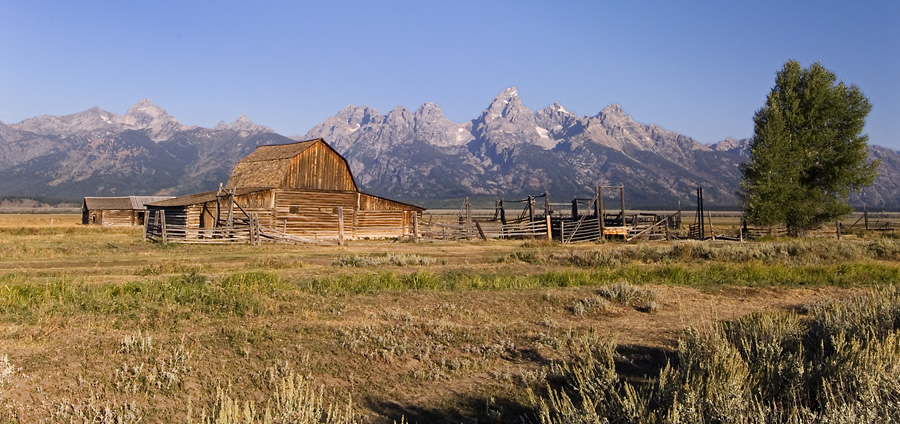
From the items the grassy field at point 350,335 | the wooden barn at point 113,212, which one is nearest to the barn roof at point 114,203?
the wooden barn at point 113,212

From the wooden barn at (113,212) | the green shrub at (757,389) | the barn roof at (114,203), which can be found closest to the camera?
the green shrub at (757,389)

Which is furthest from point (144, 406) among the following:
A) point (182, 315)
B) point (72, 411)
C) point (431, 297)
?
point (431, 297)

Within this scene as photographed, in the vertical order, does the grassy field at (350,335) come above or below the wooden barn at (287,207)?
below

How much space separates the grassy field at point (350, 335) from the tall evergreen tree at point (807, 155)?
1791 cm

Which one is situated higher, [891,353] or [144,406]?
[891,353]

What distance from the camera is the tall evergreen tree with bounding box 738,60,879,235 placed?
116 ft

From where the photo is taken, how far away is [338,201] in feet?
140

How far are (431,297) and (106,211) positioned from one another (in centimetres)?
6751

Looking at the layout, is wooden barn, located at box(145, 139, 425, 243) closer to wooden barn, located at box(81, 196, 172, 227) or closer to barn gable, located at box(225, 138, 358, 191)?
barn gable, located at box(225, 138, 358, 191)

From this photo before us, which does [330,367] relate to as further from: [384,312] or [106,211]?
[106,211]

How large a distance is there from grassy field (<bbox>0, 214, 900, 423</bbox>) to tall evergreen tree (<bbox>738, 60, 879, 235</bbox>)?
1791cm

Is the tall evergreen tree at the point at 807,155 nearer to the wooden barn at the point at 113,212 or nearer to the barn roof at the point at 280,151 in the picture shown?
the barn roof at the point at 280,151

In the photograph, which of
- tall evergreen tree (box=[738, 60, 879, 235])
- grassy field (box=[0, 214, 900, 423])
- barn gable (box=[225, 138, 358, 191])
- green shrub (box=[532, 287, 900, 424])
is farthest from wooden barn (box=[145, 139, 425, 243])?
green shrub (box=[532, 287, 900, 424])

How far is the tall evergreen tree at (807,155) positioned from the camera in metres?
35.5
